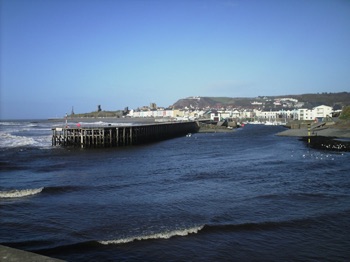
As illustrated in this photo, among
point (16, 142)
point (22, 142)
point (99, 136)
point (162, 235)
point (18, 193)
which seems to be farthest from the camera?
point (22, 142)

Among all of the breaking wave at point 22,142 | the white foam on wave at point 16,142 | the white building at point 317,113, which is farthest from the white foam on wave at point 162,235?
the white building at point 317,113

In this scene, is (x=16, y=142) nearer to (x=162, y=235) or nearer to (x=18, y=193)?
(x=18, y=193)

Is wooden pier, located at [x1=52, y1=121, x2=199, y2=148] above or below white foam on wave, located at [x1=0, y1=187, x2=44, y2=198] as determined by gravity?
above

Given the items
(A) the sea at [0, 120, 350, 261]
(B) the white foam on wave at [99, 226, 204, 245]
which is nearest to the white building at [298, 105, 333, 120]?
(A) the sea at [0, 120, 350, 261]

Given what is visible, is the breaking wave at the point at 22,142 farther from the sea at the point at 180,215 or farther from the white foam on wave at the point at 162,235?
the white foam on wave at the point at 162,235

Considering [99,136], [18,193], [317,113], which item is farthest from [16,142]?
[317,113]

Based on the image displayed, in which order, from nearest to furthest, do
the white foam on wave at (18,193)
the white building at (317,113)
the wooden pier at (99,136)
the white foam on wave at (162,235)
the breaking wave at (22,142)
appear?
the white foam on wave at (162,235)
the white foam on wave at (18,193)
the breaking wave at (22,142)
the wooden pier at (99,136)
the white building at (317,113)

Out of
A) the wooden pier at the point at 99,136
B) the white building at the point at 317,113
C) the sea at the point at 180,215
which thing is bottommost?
the sea at the point at 180,215

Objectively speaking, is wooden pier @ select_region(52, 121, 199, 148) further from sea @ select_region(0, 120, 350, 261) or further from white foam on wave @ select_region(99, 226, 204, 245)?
white foam on wave @ select_region(99, 226, 204, 245)

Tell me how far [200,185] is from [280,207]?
4912mm

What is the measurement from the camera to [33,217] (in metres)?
11.0

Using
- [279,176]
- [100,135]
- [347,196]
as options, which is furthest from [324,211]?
[100,135]

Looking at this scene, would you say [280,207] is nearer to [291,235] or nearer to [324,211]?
[324,211]

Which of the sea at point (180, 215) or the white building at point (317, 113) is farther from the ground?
the white building at point (317, 113)
